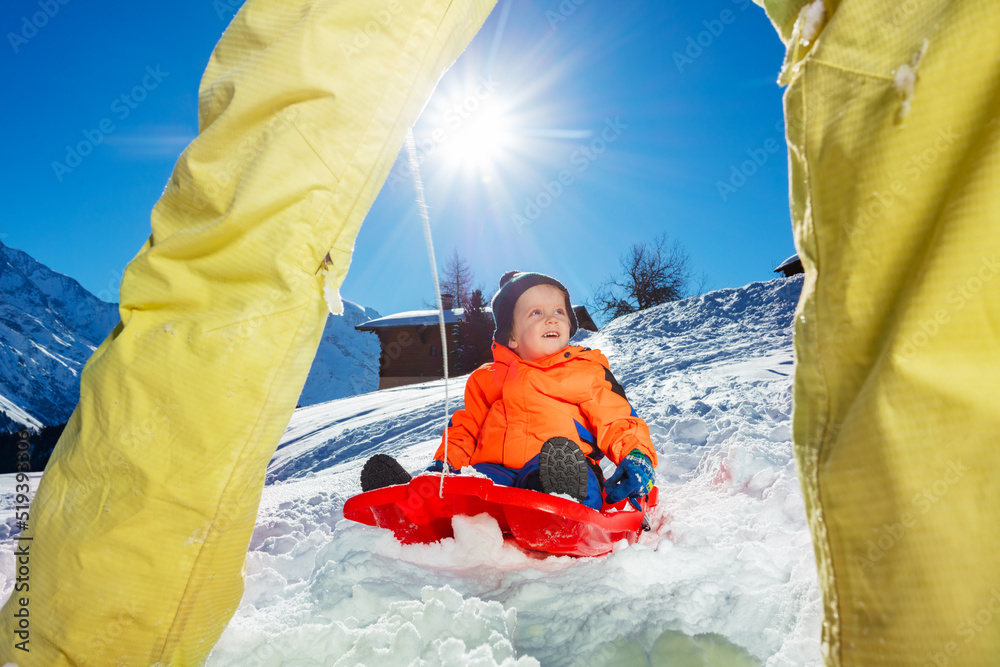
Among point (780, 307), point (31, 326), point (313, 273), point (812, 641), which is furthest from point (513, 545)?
point (31, 326)

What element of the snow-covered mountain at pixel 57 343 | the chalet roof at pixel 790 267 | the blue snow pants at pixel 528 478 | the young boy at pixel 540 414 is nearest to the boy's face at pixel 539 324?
the young boy at pixel 540 414

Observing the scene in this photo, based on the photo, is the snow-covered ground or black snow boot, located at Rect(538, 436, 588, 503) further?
black snow boot, located at Rect(538, 436, 588, 503)

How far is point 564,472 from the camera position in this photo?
2305 millimetres

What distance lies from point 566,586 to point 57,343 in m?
167

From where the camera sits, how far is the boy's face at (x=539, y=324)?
3.15 metres

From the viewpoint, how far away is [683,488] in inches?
130

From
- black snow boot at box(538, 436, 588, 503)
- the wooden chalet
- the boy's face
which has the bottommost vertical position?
black snow boot at box(538, 436, 588, 503)

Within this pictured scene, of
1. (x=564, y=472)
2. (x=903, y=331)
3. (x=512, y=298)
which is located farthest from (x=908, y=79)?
(x=512, y=298)

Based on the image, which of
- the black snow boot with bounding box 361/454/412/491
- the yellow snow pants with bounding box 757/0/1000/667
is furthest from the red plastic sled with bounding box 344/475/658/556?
the yellow snow pants with bounding box 757/0/1000/667

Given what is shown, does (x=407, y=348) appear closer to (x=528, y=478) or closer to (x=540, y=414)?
(x=540, y=414)

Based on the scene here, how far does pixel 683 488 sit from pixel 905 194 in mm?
2934

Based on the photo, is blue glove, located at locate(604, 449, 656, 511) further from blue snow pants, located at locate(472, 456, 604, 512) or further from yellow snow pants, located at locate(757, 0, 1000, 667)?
yellow snow pants, located at locate(757, 0, 1000, 667)

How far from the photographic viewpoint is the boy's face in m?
3.15

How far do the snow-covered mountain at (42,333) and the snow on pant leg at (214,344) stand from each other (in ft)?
364
